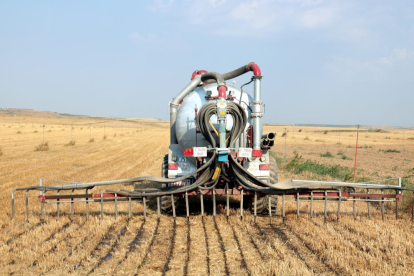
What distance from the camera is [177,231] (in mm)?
6758

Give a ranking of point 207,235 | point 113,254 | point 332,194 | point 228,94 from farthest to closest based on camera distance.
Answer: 1. point 228,94
2. point 332,194
3. point 207,235
4. point 113,254

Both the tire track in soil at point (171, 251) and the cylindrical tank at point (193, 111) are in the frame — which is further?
the cylindrical tank at point (193, 111)

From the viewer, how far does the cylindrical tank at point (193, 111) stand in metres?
7.89

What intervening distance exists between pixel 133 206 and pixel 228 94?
367 centimetres

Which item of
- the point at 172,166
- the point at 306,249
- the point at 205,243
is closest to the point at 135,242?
the point at 205,243

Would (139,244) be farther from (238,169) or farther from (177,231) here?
(238,169)

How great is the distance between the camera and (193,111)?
7953 mm

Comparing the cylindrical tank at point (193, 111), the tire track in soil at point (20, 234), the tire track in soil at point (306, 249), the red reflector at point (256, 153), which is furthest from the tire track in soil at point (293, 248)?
the tire track in soil at point (20, 234)

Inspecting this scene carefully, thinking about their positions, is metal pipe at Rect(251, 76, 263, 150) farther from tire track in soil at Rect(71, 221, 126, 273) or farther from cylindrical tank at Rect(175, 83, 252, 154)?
tire track in soil at Rect(71, 221, 126, 273)

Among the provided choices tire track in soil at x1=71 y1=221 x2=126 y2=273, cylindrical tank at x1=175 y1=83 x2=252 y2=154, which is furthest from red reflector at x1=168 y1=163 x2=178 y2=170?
tire track in soil at x1=71 y1=221 x2=126 y2=273

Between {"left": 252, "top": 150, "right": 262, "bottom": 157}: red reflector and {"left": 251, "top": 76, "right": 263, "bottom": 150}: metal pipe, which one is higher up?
{"left": 251, "top": 76, "right": 263, "bottom": 150}: metal pipe

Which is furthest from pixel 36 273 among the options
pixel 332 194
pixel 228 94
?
pixel 332 194

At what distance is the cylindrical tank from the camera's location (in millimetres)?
7895

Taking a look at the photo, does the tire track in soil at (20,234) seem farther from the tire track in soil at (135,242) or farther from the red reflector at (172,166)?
the red reflector at (172,166)
